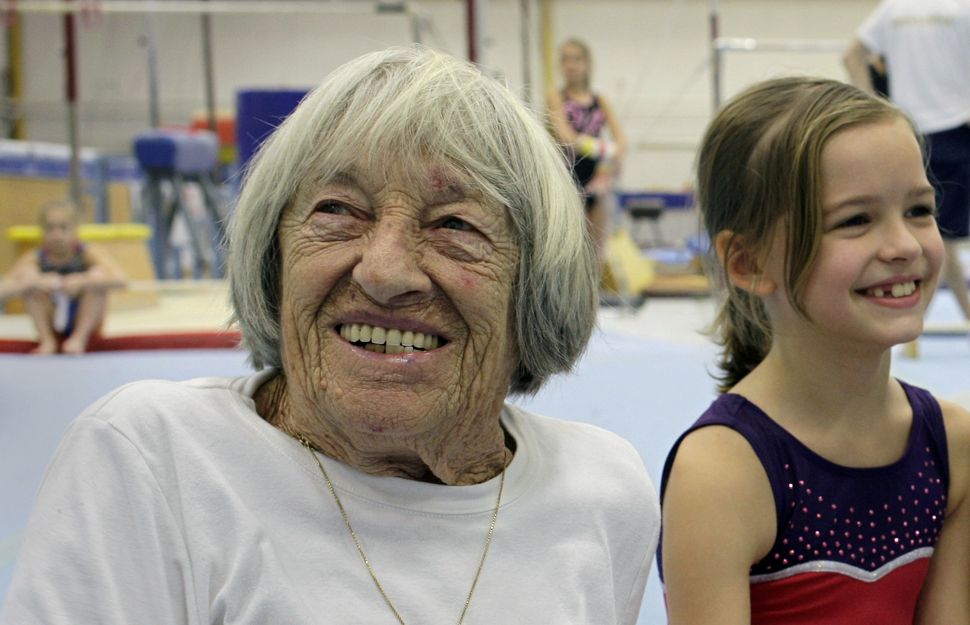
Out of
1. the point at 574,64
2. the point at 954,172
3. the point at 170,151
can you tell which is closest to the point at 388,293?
the point at 954,172

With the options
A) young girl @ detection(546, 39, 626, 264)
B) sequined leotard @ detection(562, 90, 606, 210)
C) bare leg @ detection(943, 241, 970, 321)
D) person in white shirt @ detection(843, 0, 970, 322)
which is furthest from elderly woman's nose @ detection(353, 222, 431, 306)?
sequined leotard @ detection(562, 90, 606, 210)

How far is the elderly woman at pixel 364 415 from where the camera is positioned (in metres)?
0.78

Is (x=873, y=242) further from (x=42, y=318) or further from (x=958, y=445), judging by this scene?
(x=42, y=318)

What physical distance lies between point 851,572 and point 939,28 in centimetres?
285

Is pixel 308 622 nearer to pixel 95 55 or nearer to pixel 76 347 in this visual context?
pixel 76 347

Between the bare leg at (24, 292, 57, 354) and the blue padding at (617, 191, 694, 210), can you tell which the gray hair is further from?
the blue padding at (617, 191, 694, 210)

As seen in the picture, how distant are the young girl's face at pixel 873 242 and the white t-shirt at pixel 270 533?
1.16ft

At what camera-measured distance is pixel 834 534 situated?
120 cm

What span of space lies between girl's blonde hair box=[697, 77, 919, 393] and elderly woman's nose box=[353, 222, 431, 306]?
0.52 meters

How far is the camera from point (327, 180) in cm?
85

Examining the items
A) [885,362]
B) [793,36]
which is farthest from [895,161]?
[793,36]

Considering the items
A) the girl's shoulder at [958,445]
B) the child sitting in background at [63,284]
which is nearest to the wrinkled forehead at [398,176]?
the girl's shoulder at [958,445]

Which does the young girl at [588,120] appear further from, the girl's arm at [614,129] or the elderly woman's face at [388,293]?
the elderly woman's face at [388,293]

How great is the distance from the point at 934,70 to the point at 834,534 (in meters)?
2.79
